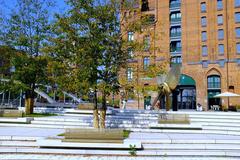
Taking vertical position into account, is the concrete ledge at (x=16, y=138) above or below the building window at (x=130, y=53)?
below

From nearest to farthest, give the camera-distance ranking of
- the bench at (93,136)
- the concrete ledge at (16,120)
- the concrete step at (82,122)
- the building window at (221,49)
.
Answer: the bench at (93,136), the concrete step at (82,122), the concrete ledge at (16,120), the building window at (221,49)

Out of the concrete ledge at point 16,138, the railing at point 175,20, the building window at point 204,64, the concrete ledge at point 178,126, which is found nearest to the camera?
the concrete ledge at point 16,138

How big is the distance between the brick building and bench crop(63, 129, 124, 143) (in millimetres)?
29349

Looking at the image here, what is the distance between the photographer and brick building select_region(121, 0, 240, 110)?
135 feet

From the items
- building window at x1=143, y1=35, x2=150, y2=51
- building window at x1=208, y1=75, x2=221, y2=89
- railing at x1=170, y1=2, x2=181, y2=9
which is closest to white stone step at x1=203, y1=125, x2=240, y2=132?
building window at x1=143, y1=35, x2=150, y2=51

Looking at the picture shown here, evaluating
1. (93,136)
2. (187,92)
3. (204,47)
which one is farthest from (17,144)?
(204,47)

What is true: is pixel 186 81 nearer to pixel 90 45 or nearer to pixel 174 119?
pixel 174 119

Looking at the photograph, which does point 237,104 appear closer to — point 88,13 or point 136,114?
point 136,114

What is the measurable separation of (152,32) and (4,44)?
1191 cm

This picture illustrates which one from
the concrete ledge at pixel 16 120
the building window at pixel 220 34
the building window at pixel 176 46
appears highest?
the building window at pixel 220 34

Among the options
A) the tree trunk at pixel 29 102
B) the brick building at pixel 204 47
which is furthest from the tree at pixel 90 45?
the brick building at pixel 204 47

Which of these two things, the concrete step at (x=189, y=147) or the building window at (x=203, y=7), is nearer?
the concrete step at (x=189, y=147)

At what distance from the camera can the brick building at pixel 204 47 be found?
41125 mm

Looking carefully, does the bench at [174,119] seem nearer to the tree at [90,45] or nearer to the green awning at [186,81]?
the tree at [90,45]
